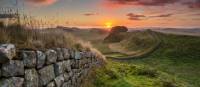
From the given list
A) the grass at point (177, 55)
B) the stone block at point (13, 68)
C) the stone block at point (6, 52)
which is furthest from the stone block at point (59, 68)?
the grass at point (177, 55)

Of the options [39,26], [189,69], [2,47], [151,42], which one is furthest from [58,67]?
[151,42]

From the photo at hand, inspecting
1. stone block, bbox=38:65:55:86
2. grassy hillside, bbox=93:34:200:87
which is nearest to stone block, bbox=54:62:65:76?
stone block, bbox=38:65:55:86

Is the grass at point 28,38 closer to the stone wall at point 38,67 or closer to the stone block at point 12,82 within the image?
the stone wall at point 38,67

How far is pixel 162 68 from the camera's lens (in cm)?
3162

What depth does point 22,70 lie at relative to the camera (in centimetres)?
629

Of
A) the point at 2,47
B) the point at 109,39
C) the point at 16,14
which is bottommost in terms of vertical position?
the point at 109,39

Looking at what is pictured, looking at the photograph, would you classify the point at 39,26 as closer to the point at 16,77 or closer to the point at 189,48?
the point at 16,77

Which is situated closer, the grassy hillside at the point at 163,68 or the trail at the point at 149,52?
the grassy hillside at the point at 163,68

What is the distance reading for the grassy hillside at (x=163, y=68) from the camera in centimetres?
1562

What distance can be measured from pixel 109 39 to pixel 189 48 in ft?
100

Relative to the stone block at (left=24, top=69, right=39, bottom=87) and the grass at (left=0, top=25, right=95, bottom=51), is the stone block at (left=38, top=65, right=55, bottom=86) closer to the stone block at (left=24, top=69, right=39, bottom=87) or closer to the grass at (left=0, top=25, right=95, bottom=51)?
the stone block at (left=24, top=69, right=39, bottom=87)

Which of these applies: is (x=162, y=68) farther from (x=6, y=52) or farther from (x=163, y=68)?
(x=6, y=52)

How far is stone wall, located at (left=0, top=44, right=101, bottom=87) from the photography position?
578cm

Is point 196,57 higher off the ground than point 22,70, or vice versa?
point 22,70
